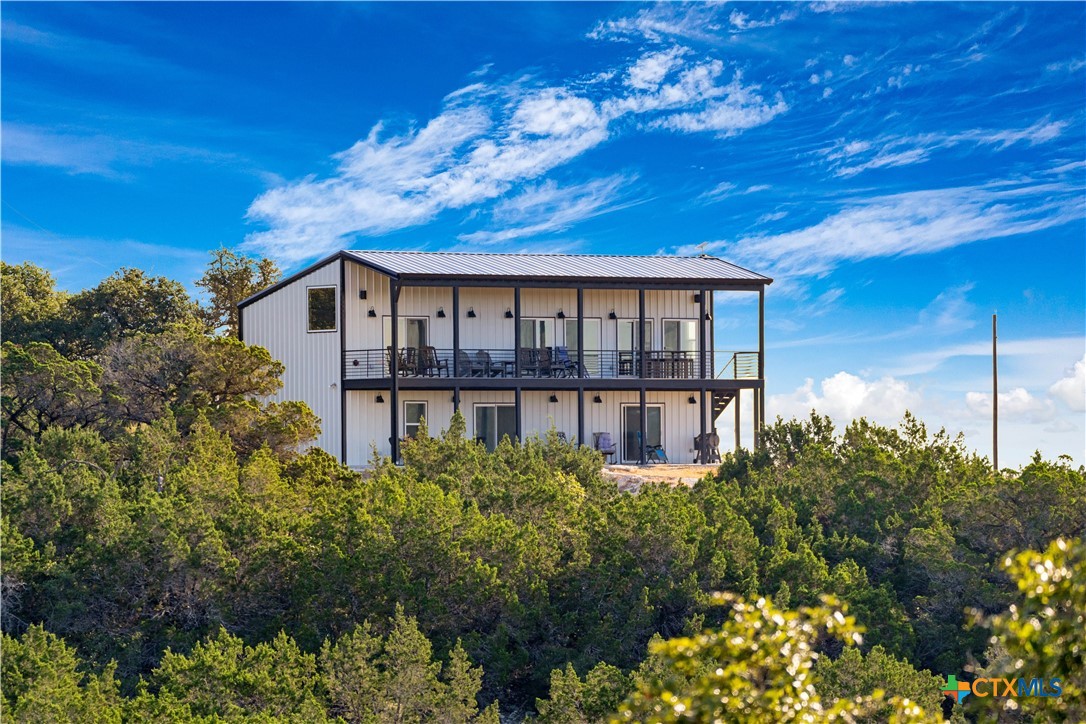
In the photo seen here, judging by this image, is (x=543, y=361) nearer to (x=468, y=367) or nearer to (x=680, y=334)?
(x=468, y=367)

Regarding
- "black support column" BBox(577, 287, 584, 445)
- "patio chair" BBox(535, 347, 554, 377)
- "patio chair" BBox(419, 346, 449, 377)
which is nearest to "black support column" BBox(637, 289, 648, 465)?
"black support column" BBox(577, 287, 584, 445)

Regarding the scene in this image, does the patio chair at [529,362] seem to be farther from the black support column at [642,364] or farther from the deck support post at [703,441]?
the deck support post at [703,441]

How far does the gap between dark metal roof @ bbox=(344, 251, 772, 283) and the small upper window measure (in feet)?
3.91

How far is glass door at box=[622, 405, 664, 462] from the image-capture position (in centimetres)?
2877

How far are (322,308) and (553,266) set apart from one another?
223 inches

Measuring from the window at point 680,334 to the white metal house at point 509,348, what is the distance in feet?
0.10

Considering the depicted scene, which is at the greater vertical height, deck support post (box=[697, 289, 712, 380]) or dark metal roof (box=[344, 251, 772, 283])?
dark metal roof (box=[344, 251, 772, 283])

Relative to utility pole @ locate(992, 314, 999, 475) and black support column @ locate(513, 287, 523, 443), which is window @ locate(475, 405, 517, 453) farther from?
utility pole @ locate(992, 314, 999, 475)

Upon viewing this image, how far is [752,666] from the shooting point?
16.3 ft

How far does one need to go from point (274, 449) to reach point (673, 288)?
1178 centimetres

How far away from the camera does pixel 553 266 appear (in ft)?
92.5

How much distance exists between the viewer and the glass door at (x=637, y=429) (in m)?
28.8

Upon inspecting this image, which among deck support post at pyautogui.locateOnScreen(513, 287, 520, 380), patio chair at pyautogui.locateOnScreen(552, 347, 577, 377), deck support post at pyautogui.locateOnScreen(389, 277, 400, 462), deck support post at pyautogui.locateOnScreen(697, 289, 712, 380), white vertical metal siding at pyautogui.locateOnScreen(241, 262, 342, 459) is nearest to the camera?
deck support post at pyautogui.locateOnScreen(389, 277, 400, 462)

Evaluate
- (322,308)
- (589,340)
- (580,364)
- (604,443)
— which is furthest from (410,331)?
(604,443)
